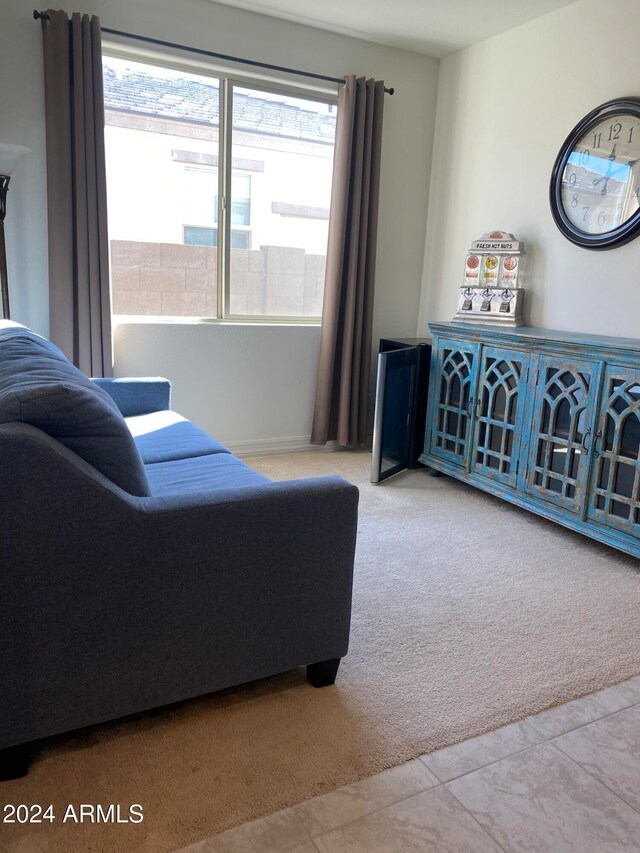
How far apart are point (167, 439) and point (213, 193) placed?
176 centimetres

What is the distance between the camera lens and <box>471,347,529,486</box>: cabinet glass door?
3.12 metres

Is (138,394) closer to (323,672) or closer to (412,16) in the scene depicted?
(323,672)

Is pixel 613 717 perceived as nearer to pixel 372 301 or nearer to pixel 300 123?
pixel 372 301

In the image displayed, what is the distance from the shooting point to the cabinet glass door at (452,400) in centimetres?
345

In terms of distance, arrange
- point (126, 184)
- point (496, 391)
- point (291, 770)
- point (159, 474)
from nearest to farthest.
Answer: point (291, 770) < point (159, 474) < point (496, 391) < point (126, 184)

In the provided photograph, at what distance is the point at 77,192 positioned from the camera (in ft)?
10.5

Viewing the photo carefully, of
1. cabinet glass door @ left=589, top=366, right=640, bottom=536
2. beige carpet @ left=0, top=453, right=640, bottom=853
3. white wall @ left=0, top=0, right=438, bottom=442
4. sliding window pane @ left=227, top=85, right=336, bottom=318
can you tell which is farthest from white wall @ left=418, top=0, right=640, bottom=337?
→ beige carpet @ left=0, top=453, right=640, bottom=853

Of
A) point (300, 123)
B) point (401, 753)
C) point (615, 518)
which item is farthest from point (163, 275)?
point (401, 753)

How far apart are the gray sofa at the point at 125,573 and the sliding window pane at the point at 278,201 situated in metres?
2.23

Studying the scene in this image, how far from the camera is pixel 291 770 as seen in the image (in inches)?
58.6

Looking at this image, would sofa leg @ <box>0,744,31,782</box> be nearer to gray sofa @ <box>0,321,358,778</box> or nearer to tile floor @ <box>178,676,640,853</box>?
gray sofa @ <box>0,321,358,778</box>

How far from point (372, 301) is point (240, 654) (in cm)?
290

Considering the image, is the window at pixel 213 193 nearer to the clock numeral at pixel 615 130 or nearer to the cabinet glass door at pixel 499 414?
the cabinet glass door at pixel 499 414

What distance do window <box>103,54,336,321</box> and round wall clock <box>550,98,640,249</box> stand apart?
143cm
